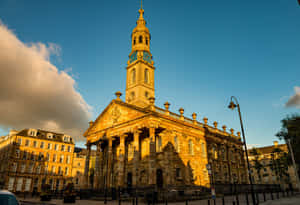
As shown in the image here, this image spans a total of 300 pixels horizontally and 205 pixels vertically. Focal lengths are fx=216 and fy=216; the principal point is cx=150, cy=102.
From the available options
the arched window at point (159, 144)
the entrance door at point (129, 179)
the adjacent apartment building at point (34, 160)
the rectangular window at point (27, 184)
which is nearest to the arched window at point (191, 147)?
the arched window at point (159, 144)

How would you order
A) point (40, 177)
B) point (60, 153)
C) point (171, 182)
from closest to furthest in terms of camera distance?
point (171, 182) < point (40, 177) < point (60, 153)

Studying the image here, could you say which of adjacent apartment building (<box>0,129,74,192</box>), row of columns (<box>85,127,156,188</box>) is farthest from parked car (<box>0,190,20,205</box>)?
adjacent apartment building (<box>0,129,74,192</box>)

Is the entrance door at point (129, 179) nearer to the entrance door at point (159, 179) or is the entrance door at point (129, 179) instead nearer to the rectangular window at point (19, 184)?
the entrance door at point (159, 179)

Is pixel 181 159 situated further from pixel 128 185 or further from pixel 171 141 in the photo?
pixel 128 185

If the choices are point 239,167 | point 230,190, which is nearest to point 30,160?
point 230,190

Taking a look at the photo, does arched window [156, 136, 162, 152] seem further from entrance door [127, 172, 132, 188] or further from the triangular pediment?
entrance door [127, 172, 132, 188]

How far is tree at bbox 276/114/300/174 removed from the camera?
3016 centimetres

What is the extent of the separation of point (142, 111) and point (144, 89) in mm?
13924

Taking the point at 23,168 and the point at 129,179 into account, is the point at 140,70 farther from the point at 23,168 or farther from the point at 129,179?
the point at 23,168

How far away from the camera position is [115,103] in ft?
115

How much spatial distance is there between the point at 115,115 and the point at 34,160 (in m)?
29.0

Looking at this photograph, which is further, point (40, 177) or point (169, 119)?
point (40, 177)

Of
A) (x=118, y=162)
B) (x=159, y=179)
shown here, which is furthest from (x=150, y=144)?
(x=118, y=162)

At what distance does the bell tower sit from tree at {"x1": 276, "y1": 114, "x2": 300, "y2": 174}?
23334 millimetres
